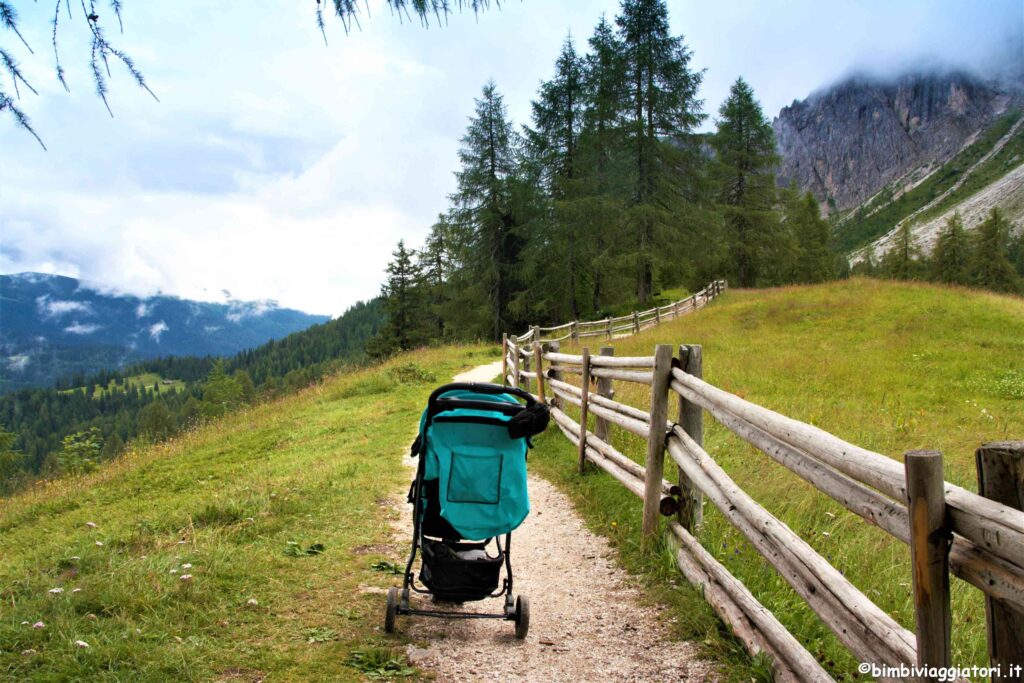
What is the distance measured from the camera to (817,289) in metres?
25.4

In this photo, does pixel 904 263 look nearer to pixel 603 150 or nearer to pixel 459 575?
pixel 603 150

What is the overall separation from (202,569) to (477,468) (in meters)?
2.23

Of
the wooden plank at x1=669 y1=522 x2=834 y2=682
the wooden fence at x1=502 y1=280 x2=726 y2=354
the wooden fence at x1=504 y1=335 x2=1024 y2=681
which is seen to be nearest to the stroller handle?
the wooden fence at x1=504 y1=335 x2=1024 y2=681

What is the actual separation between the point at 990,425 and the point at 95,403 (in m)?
186

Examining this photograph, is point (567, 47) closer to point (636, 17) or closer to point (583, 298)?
point (636, 17)

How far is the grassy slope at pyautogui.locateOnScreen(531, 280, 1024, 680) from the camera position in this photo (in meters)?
3.56

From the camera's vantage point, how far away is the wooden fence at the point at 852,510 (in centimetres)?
163

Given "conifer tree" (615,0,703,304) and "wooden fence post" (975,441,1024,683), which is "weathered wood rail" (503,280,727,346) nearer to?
"conifer tree" (615,0,703,304)

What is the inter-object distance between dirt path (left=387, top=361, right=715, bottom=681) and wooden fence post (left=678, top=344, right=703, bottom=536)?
2.13 ft

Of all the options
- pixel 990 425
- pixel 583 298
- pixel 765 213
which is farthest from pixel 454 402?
pixel 765 213

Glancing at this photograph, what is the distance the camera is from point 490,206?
91.6 ft

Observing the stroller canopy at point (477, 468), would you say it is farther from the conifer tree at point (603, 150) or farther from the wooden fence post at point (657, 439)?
the conifer tree at point (603, 150)

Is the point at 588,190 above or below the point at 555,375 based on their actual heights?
above

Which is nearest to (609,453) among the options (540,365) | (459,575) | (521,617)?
(521,617)
